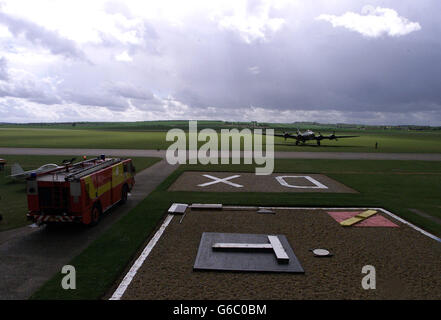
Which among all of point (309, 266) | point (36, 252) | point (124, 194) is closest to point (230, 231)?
point (309, 266)

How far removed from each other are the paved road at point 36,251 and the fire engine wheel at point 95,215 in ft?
0.79

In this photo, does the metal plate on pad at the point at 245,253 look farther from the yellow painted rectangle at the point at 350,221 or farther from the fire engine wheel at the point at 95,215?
the fire engine wheel at the point at 95,215

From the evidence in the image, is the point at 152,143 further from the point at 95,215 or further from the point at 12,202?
the point at 95,215

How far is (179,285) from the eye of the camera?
338 inches

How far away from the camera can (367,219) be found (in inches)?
597

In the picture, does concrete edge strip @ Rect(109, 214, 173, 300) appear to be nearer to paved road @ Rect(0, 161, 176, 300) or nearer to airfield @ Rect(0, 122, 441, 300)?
airfield @ Rect(0, 122, 441, 300)

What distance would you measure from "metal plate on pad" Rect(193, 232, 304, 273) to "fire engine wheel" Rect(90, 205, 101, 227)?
5.28 metres

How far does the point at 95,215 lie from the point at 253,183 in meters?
13.6

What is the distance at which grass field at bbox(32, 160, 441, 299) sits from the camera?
9.16m

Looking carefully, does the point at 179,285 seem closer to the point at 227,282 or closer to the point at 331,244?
the point at 227,282

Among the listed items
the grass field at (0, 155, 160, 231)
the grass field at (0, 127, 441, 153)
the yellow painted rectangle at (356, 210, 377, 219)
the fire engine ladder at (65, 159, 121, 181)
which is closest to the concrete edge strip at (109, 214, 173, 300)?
the fire engine ladder at (65, 159, 121, 181)
